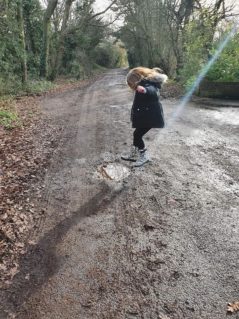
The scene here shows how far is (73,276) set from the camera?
10.1 feet

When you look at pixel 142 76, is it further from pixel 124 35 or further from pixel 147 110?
pixel 124 35

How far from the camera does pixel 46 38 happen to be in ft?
67.7

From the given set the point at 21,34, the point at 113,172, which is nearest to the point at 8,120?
the point at 113,172

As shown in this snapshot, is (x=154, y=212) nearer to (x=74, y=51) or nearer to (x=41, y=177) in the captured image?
(x=41, y=177)

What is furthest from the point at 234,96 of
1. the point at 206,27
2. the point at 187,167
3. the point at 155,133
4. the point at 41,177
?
the point at 41,177

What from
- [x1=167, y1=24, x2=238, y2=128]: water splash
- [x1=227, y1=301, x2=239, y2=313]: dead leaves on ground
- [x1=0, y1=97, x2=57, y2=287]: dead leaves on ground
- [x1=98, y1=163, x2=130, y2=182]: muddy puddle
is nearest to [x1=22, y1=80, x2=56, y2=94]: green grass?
[x1=0, y1=97, x2=57, y2=287]: dead leaves on ground

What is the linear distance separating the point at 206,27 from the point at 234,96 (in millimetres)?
4809

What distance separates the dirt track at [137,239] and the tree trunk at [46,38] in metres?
16.2

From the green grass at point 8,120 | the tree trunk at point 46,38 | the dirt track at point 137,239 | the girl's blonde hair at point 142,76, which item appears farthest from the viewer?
the tree trunk at point 46,38

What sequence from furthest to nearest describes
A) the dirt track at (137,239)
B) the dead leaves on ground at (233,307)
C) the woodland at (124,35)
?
the woodland at (124,35) < the dirt track at (137,239) < the dead leaves on ground at (233,307)

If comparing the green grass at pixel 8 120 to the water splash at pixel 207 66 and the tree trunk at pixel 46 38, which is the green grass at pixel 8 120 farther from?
the tree trunk at pixel 46 38

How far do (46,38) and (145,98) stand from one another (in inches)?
697

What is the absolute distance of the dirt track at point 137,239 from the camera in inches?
108

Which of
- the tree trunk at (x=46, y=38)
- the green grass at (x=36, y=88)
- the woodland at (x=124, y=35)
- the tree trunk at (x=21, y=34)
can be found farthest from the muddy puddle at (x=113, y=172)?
the tree trunk at (x=46, y=38)
